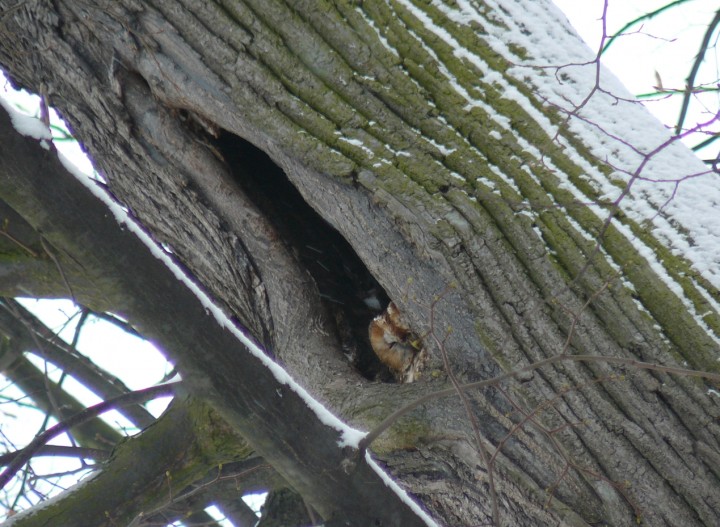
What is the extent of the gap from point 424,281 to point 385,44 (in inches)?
25.6

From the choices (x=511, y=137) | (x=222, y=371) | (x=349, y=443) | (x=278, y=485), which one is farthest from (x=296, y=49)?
(x=278, y=485)

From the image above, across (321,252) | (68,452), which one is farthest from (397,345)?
(68,452)

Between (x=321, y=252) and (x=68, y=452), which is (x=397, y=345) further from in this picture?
(x=68, y=452)

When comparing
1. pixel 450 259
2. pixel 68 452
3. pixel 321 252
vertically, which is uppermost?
pixel 68 452

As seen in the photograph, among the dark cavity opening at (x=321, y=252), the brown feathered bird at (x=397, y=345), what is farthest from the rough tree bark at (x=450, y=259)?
the dark cavity opening at (x=321, y=252)

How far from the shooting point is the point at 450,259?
177cm

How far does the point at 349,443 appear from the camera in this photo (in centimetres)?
160

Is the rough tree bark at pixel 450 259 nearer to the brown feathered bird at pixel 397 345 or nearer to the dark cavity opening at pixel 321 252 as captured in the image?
the brown feathered bird at pixel 397 345

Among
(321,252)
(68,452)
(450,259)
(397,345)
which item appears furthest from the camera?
(68,452)

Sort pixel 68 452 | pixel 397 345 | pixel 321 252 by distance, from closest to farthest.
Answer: pixel 397 345
pixel 321 252
pixel 68 452

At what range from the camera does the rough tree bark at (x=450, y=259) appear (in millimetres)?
1592

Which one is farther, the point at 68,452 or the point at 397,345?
the point at 68,452

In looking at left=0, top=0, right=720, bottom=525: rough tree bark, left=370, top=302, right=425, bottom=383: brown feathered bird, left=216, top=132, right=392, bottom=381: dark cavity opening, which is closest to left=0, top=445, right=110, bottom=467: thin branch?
left=216, top=132, right=392, bottom=381: dark cavity opening

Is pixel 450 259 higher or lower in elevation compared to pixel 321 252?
lower
